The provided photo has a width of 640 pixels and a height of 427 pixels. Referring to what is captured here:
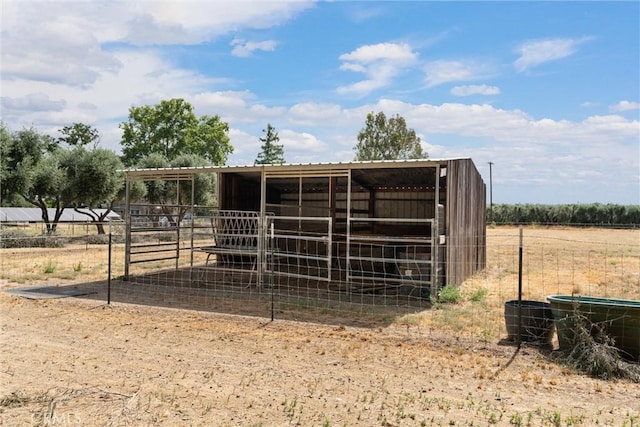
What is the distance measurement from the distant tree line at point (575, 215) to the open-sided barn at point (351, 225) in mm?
39998

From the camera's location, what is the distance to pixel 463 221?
12.1 metres

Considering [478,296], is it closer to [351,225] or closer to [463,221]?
[463,221]

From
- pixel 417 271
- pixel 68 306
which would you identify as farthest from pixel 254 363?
pixel 417 271

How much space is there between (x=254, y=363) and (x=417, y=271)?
5.95m

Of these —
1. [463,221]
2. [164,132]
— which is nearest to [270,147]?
[164,132]

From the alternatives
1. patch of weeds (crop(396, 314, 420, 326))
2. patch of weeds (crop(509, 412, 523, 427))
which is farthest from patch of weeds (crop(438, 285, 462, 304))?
patch of weeds (crop(509, 412, 523, 427))

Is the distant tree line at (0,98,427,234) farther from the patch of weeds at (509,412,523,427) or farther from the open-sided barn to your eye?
the patch of weeds at (509,412,523,427)

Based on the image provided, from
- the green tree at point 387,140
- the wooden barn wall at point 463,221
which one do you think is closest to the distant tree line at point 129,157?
the green tree at point 387,140

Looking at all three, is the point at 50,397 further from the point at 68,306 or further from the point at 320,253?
the point at 320,253

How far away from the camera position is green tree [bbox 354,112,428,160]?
39.8 m

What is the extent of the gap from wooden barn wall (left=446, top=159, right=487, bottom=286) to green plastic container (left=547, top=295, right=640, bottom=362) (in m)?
4.06

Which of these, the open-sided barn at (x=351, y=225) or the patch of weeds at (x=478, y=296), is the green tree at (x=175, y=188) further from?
the patch of weeds at (x=478, y=296)

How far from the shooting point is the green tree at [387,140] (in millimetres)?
39781

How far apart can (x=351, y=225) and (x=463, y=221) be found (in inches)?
129
